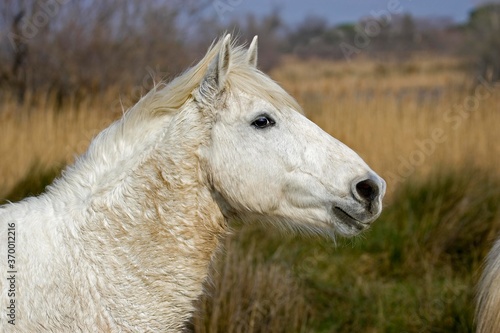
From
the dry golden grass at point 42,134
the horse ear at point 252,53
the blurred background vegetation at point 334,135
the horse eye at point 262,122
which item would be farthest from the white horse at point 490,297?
the dry golden grass at point 42,134

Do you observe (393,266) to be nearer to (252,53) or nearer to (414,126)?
(414,126)

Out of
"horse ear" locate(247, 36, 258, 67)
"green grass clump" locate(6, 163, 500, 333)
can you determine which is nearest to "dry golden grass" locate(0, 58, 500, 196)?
"green grass clump" locate(6, 163, 500, 333)

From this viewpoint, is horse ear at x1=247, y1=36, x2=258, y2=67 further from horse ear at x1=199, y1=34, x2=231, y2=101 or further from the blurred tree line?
the blurred tree line

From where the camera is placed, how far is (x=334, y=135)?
8.77 metres

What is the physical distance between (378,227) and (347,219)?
4.33 m

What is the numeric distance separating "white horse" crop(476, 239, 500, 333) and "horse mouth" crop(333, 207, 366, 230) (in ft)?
2.14

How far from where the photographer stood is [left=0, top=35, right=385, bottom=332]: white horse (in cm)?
240

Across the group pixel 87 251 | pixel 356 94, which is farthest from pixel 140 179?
pixel 356 94

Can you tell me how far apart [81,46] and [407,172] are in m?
6.30

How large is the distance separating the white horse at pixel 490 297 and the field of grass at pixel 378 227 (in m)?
1.19

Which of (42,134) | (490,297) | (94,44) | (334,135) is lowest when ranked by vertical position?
(490,297)

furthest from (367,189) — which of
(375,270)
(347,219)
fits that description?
(375,270)

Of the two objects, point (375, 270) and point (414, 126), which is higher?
point (414, 126)

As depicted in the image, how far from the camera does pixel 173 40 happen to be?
485 inches
